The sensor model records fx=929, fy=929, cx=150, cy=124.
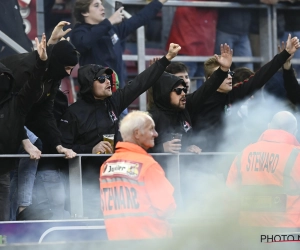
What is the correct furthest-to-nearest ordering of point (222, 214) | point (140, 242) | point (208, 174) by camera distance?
point (208, 174) < point (222, 214) < point (140, 242)

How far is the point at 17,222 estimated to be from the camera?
26.0 ft

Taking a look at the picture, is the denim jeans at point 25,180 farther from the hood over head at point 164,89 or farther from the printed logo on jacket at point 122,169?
the printed logo on jacket at point 122,169

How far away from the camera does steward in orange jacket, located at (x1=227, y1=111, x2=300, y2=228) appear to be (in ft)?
26.7

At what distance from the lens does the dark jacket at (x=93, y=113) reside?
8742 mm

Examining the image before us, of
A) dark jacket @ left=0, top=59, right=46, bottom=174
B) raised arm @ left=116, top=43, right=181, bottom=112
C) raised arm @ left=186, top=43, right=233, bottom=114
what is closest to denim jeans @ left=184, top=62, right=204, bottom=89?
raised arm @ left=186, top=43, right=233, bottom=114

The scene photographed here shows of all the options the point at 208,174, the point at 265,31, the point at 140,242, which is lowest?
the point at 140,242

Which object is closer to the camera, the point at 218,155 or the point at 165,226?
the point at 165,226

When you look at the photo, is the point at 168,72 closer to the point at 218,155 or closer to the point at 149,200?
the point at 218,155

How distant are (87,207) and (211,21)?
372 cm

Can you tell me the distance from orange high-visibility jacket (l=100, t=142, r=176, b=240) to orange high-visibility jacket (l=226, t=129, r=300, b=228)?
1429 mm

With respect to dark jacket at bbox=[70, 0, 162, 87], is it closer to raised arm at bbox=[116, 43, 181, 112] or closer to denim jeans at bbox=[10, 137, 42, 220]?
raised arm at bbox=[116, 43, 181, 112]

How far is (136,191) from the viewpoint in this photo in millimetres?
6762

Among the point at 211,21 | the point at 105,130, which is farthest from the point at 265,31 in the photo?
the point at 105,130

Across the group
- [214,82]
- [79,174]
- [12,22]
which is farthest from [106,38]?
[79,174]
